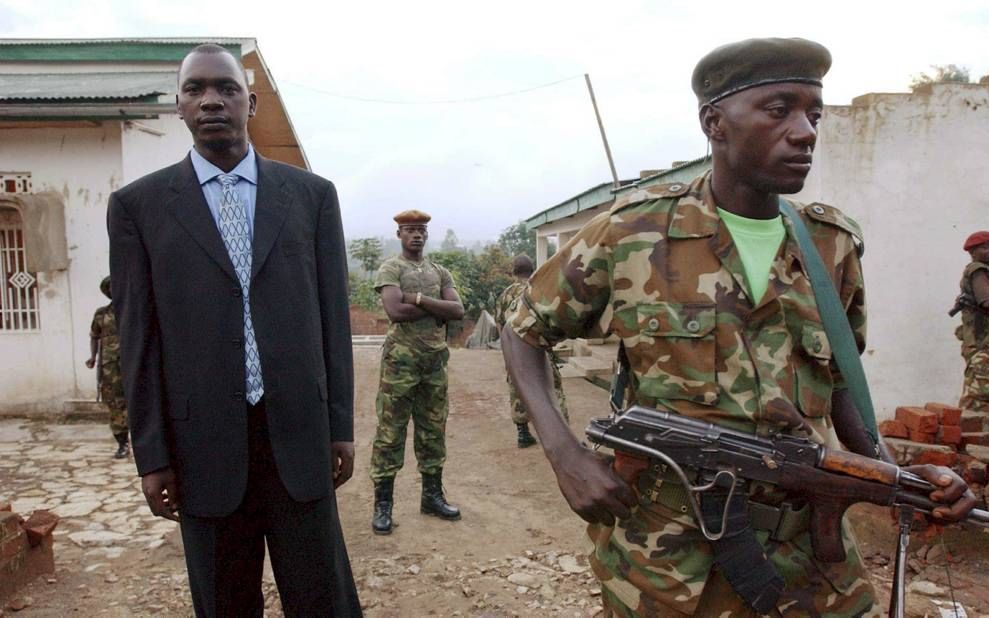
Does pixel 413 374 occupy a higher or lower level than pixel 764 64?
lower

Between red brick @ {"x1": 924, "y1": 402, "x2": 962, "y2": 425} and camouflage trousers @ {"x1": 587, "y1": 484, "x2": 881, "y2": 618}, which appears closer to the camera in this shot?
camouflage trousers @ {"x1": 587, "y1": 484, "x2": 881, "y2": 618}

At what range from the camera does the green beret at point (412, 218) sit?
15.9ft


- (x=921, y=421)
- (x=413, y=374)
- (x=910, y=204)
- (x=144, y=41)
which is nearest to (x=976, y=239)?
(x=910, y=204)

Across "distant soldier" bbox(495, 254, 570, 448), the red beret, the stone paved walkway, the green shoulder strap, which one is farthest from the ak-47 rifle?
"distant soldier" bbox(495, 254, 570, 448)

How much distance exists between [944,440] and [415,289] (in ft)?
11.0

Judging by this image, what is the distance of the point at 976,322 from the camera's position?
17.6ft

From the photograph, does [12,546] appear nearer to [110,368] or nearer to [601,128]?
[110,368]

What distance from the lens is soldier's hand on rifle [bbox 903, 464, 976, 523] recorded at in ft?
5.08

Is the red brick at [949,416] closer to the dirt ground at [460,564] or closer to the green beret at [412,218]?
the dirt ground at [460,564]

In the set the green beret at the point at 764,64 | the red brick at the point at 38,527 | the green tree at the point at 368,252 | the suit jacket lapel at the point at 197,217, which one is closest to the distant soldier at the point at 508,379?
the red brick at the point at 38,527

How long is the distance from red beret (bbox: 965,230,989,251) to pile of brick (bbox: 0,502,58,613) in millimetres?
6228

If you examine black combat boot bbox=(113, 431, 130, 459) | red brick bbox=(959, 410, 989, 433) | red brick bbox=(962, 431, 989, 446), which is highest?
red brick bbox=(959, 410, 989, 433)

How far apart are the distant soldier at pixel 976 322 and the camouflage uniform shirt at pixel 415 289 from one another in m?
3.83

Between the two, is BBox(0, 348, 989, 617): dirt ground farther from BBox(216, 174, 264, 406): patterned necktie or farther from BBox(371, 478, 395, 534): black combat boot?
BBox(216, 174, 264, 406): patterned necktie
